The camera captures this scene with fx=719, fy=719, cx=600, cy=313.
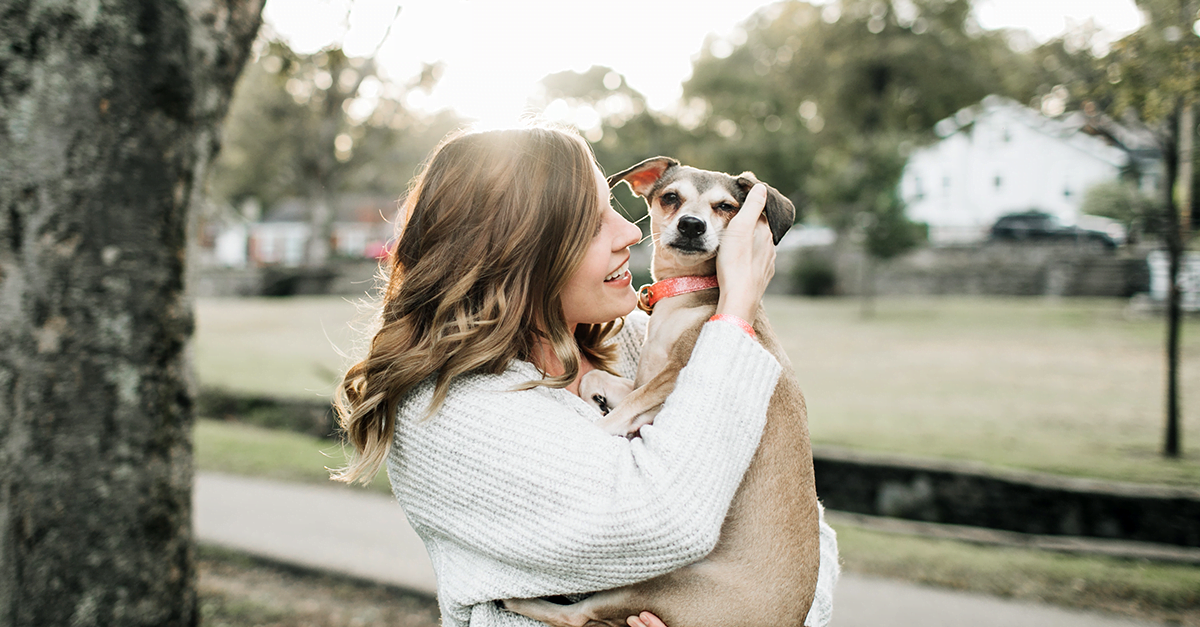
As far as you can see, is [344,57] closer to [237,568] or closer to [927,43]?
[237,568]

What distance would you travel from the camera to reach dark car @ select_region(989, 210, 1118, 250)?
86.1ft

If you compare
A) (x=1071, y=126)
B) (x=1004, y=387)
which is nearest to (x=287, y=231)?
(x=1004, y=387)

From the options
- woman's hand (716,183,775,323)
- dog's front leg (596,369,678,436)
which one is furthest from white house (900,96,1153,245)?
dog's front leg (596,369,678,436)

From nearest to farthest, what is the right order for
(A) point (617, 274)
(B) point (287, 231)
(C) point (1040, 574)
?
(A) point (617, 274)
(C) point (1040, 574)
(B) point (287, 231)

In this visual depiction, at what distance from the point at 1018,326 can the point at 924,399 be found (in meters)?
9.53

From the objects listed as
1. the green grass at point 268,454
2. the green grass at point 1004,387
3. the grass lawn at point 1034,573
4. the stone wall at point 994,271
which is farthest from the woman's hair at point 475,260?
the stone wall at point 994,271

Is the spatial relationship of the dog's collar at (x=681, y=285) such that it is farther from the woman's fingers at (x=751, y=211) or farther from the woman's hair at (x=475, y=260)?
the woman's hair at (x=475, y=260)

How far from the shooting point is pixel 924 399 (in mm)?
9984

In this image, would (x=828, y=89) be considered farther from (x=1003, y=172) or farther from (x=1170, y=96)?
Result: (x=1170, y=96)

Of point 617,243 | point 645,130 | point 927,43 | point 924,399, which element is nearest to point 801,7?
point 927,43

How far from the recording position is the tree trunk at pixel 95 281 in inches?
94.4

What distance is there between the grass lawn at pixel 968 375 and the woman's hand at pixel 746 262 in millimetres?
1054

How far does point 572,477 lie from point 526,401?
0.76 ft

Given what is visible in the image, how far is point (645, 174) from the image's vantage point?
120 inches
